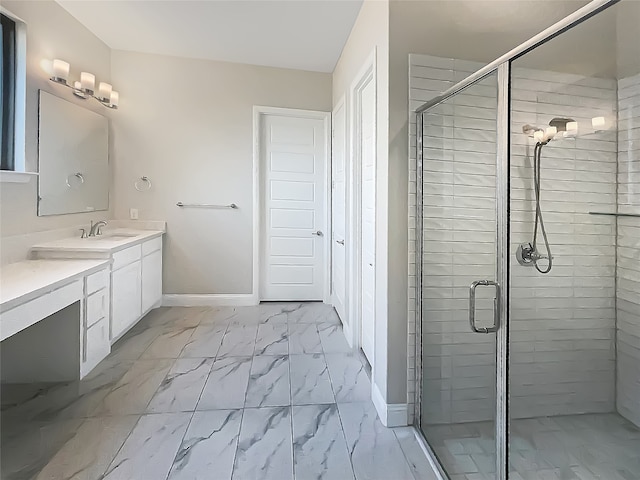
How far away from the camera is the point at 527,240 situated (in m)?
1.96

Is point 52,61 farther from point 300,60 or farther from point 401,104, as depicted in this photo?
point 401,104

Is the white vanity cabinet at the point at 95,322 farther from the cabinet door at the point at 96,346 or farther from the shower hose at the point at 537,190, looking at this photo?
the shower hose at the point at 537,190

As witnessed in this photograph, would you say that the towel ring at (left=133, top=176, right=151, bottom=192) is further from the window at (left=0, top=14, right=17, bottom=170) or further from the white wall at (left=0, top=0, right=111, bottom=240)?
the window at (left=0, top=14, right=17, bottom=170)

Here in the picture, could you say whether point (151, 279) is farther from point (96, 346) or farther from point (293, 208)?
point (293, 208)

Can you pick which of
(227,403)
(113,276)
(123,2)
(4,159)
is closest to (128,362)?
(113,276)

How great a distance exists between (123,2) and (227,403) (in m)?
3.28

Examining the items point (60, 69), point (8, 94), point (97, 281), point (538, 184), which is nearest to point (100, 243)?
point (97, 281)

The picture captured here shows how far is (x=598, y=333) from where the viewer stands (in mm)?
2281

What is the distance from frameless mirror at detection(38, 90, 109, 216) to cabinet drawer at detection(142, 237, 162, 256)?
63cm

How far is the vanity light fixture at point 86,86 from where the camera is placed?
9.97 feet

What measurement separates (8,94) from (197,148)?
180 cm

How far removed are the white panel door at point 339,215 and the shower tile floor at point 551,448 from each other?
1.80 m

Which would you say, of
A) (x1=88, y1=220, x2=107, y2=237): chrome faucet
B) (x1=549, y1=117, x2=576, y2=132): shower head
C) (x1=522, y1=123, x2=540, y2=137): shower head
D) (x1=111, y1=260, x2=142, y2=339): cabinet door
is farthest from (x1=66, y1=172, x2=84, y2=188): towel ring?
(x1=549, y1=117, x2=576, y2=132): shower head

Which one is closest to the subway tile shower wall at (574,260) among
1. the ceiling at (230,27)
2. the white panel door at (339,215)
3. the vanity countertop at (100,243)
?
the ceiling at (230,27)
